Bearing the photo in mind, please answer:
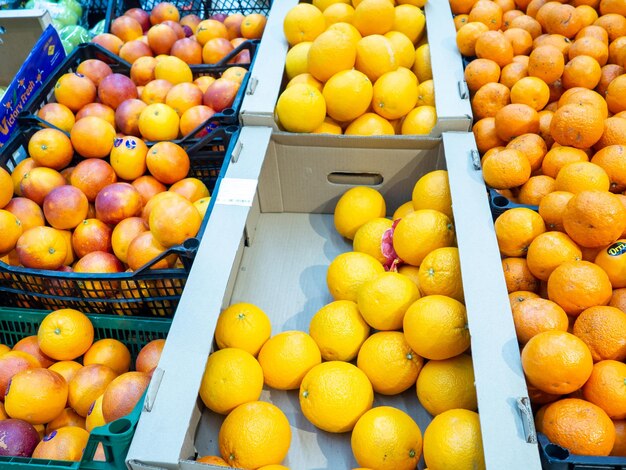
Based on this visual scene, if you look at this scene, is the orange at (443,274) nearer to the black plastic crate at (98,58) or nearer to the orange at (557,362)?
the orange at (557,362)

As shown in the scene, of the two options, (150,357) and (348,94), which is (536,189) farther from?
(150,357)

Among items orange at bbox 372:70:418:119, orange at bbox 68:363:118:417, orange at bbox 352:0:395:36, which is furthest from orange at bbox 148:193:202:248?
orange at bbox 352:0:395:36

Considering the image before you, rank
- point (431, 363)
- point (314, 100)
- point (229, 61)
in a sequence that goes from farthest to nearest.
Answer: point (229, 61) < point (314, 100) < point (431, 363)

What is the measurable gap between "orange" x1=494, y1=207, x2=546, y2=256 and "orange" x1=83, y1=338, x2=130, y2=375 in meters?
1.23

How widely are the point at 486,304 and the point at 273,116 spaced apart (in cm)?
109

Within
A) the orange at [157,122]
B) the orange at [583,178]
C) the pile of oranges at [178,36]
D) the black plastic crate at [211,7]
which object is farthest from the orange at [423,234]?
the black plastic crate at [211,7]

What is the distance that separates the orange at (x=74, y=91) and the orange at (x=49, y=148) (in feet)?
1.05

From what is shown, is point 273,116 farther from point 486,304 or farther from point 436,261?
point 486,304

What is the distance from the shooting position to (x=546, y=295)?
55.1 inches

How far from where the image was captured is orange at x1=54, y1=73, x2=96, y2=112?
2332 mm

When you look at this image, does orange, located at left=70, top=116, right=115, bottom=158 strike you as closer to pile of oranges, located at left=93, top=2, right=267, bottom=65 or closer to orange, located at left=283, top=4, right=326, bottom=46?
pile of oranges, located at left=93, top=2, right=267, bottom=65

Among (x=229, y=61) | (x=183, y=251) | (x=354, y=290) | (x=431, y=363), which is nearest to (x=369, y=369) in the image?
(x=431, y=363)

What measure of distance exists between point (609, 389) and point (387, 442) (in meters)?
0.51

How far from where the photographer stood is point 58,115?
7.40 ft
